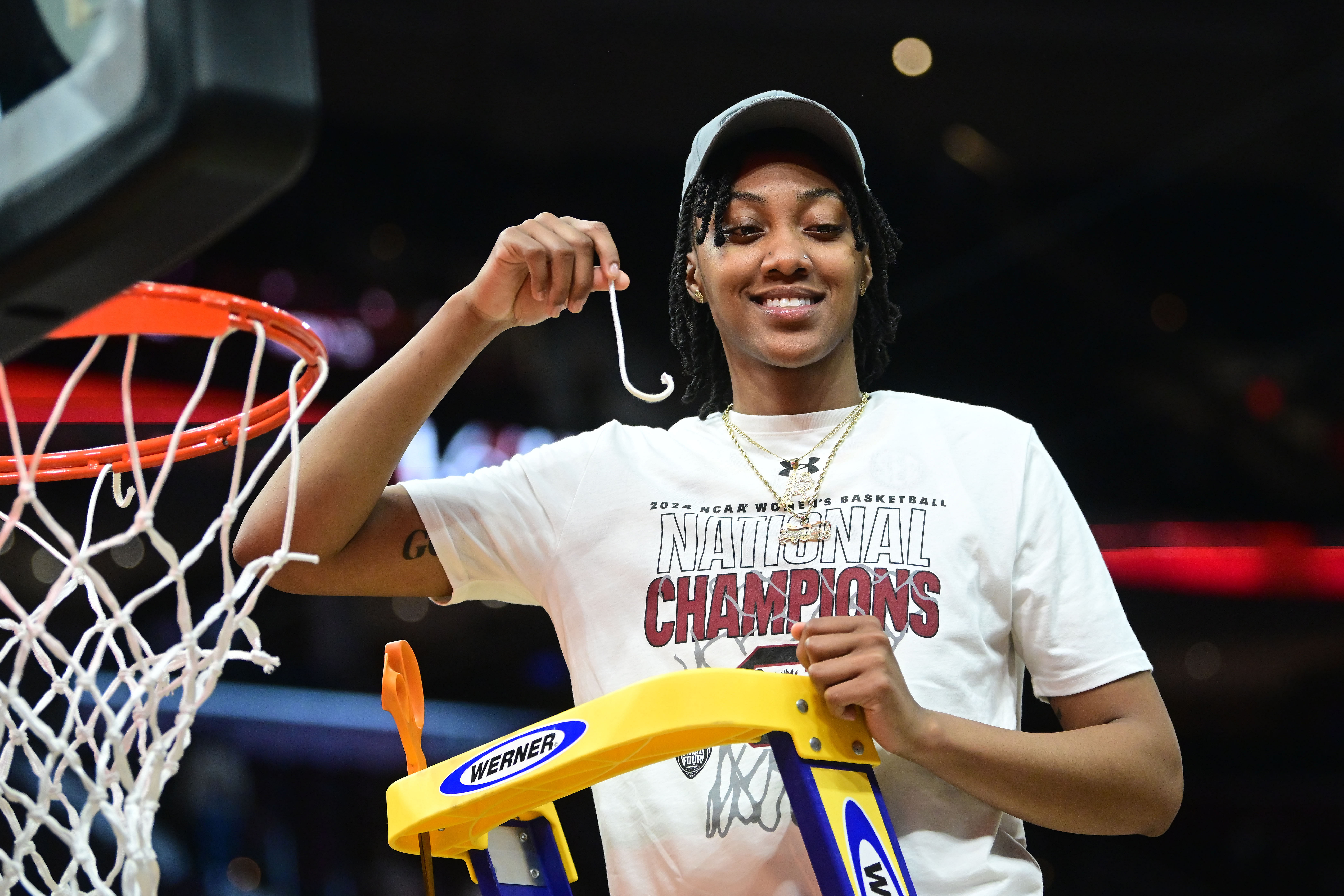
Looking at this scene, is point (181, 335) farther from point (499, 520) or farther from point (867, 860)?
point (867, 860)

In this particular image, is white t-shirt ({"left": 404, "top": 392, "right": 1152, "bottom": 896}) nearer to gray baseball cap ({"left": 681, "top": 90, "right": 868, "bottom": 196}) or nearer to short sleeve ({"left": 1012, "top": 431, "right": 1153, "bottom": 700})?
short sleeve ({"left": 1012, "top": 431, "right": 1153, "bottom": 700})

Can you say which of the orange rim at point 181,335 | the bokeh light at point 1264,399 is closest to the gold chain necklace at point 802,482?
the orange rim at point 181,335

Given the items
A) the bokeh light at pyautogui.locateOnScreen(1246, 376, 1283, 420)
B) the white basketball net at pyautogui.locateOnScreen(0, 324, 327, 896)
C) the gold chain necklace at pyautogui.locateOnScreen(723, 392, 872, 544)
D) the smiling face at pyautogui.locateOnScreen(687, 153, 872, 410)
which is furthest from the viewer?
the bokeh light at pyautogui.locateOnScreen(1246, 376, 1283, 420)

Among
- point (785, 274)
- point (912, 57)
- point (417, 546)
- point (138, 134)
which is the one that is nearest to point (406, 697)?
point (417, 546)

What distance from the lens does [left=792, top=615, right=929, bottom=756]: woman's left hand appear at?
2.97ft

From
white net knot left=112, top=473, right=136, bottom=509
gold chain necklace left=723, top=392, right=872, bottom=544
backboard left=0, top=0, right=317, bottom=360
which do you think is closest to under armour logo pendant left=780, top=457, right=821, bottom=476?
gold chain necklace left=723, top=392, right=872, bottom=544

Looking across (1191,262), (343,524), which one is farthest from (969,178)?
(343,524)

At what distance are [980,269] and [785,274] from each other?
280 centimetres

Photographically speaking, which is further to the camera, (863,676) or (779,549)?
(779,549)

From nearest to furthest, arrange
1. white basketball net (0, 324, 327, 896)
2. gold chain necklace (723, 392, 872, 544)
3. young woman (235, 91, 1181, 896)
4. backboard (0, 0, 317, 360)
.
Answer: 1. backboard (0, 0, 317, 360)
2. white basketball net (0, 324, 327, 896)
3. young woman (235, 91, 1181, 896)
4. gold chain necklace (723, 392, 872, 544)

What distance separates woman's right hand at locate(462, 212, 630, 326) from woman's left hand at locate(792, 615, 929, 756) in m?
0.33

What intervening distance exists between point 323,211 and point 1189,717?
2.99 m

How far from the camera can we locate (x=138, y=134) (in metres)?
0.55

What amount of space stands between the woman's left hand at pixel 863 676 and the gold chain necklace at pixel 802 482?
0.69ft
